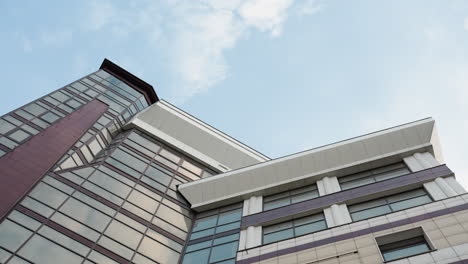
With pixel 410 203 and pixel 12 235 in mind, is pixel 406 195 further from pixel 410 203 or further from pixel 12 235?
pixel 12 235

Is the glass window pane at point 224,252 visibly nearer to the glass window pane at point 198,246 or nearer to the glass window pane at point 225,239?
the glass window pane at point 225,239

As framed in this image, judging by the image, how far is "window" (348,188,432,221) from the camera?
898 inches

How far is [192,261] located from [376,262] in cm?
1025

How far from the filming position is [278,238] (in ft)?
78.3

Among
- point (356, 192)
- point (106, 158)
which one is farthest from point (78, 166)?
point (356, 192)

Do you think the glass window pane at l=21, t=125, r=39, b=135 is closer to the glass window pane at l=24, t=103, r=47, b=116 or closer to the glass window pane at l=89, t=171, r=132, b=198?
the glass window pane at l=24, t=103, r=47, b=116

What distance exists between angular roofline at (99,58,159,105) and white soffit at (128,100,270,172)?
18.1 feet

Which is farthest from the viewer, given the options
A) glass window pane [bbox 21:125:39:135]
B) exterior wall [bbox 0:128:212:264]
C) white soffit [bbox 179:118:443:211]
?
glass window pane [bbox 21:125:39:135]

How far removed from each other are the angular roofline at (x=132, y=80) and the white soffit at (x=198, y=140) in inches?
217

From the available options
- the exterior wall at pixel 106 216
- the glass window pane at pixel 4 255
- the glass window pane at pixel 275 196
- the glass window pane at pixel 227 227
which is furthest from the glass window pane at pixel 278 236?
the glass window pane at pixel 4 255

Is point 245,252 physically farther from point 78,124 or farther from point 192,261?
point 78,124

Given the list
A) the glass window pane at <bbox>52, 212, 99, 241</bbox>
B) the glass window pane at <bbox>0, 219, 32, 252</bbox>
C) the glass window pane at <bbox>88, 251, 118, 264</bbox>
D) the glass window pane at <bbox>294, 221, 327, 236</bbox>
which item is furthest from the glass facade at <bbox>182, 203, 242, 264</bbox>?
the glass window pane at <bbox>0, 219, 32, 252</bbox>

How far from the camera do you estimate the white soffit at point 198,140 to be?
35656mm

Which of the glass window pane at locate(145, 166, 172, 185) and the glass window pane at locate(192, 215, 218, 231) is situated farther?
the glass window pane at locate(145, 166, 172, 185)
